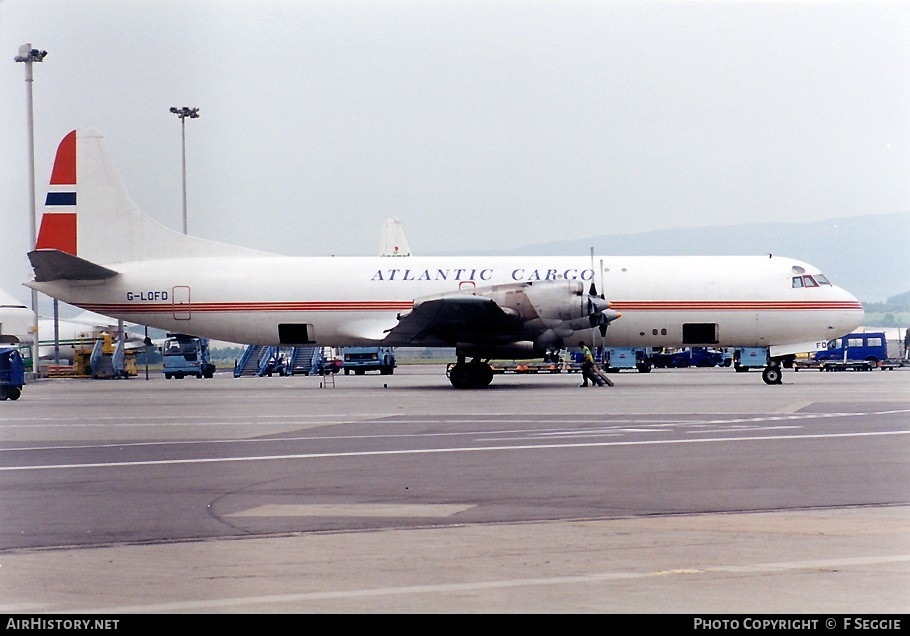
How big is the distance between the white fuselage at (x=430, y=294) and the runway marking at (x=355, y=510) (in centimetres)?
2782

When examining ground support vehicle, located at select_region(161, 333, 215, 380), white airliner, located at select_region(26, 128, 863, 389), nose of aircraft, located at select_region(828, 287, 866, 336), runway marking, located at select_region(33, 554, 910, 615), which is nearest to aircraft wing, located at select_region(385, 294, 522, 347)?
white airliner, located at select_region(26, 128, 863, 389)

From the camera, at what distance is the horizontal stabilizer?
131 ft

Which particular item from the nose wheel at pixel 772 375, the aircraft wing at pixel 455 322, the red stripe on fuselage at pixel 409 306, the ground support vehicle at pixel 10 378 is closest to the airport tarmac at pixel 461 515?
the ground support vehicle at pixel 10 378

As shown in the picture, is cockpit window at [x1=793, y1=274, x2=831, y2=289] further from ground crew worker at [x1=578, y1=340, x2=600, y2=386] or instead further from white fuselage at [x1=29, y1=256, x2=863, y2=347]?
ground crew worker at [x1=578, y1=340, x2=600, y2=386]

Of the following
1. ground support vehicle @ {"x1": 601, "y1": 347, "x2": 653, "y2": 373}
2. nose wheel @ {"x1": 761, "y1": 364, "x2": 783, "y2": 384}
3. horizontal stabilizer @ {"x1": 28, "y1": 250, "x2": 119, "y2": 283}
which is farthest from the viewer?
ground support vehicle @ {"x1": 601, "y1": 347, "x2": 653, "y2": 373}

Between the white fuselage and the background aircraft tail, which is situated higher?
the background aircraft tail

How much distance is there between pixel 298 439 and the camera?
66.8 ft

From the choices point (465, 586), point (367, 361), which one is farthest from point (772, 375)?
point (465, 586)

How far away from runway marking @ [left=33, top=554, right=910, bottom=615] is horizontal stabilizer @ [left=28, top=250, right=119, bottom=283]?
1359 inches

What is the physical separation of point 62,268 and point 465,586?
118 feet

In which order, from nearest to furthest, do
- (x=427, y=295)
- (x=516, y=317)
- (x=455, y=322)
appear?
(x=516, y=317), (x=455, y=322), (x=427, y=295)

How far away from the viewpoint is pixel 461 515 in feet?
37.8

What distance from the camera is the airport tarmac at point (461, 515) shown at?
7.74m

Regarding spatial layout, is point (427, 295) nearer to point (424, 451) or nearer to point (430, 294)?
point (430, 294)
